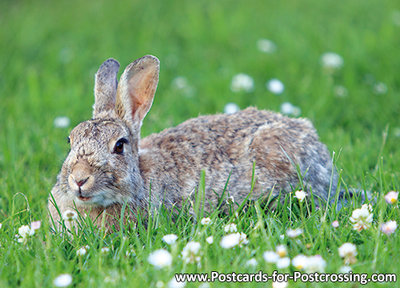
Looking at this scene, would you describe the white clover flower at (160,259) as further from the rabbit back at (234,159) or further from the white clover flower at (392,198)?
the white clover flower at (392,198)

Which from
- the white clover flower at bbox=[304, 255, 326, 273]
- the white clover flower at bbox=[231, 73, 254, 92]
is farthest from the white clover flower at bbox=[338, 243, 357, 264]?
the white clover flower at bbox=[231, 73, 254, 92]

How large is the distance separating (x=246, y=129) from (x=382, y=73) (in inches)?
128

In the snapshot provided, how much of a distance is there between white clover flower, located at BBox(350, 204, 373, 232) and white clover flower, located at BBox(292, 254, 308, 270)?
22.6 inches

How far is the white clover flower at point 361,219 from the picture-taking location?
3732mm

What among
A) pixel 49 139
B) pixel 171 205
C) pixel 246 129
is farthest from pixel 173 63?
pixel 171 205

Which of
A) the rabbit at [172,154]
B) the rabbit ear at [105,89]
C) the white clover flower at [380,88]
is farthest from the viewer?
the white clover flower at [380,88]

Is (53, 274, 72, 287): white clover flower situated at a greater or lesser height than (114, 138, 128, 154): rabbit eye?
lesser

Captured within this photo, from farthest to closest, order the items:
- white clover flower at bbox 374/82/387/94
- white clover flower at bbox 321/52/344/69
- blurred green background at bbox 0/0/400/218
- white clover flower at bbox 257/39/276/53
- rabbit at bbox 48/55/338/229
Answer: white clover flower at bbox 257/39/276/53 → white clover flower at bbox 321/52/344/69 → white clover flower at bbox 374/82/387/94 → blurred green background at bbox 0/0/400/218 → rabbit at bbox 48/55/338/229

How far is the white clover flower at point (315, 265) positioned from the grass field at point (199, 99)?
0.09 m

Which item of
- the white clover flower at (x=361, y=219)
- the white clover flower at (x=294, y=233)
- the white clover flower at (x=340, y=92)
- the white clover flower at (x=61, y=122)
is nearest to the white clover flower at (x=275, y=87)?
the white clover flower at (x=340, y=92)

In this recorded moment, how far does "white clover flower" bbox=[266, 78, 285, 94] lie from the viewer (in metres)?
7.07

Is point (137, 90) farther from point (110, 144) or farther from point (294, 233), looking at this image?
point (294, 233)

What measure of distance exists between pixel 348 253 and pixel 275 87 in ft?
12.9

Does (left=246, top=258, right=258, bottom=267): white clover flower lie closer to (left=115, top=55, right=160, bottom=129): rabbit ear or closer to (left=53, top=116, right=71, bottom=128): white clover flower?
(left=115, top=55, right=160, bottom=129): rabbit ear
